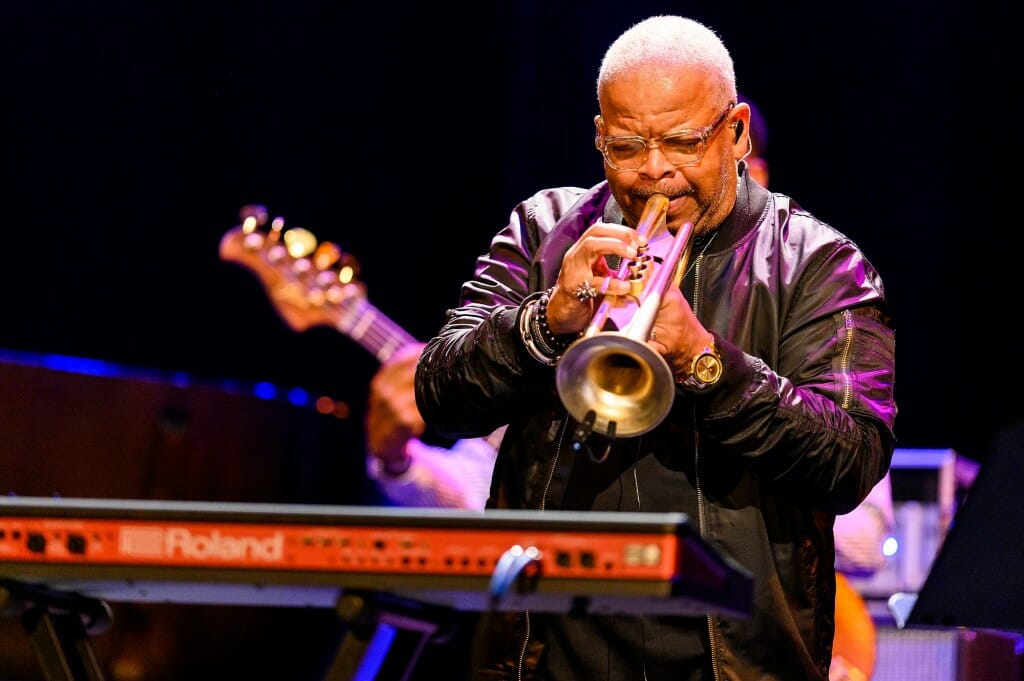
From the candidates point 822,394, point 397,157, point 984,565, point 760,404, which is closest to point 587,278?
point 760,404

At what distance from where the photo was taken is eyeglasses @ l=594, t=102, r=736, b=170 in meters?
2.73

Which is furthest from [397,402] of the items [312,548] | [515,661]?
[312,548]

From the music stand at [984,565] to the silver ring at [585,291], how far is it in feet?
2.60

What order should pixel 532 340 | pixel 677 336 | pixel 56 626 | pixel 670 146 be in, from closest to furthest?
pixel 56 626 < pixel 677 336 < pixel 532 340 < pixel 670 146

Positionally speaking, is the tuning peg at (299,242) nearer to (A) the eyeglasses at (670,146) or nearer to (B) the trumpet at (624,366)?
(A) the eyeglasses at (670,146)

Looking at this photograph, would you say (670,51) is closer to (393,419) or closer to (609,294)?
(609,294)

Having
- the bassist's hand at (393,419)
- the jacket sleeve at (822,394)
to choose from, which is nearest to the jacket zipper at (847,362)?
the jacket sleeve at (822,394)

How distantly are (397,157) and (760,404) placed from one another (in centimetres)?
413

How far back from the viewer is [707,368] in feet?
8.20

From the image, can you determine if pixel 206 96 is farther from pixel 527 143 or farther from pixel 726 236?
pixel 726 236

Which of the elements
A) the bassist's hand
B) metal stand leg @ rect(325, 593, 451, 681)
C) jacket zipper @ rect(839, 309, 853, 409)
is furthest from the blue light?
the bassist's hand

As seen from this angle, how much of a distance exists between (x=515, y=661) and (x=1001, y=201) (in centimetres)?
375

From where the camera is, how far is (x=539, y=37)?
624 centimetres

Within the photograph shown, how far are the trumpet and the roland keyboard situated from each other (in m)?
0.53
